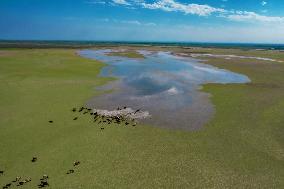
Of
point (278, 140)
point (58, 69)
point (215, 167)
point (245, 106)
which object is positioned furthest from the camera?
point (58, 69)

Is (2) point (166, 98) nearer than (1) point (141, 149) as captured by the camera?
No

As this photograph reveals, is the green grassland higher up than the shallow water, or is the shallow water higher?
the shallow water

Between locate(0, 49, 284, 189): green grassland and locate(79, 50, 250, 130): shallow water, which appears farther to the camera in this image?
locate(79, 50, 250, 130): shallow water

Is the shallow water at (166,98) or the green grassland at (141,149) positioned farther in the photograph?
the shallow water at (166,98)

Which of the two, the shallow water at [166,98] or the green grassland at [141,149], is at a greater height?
the shallow water at [166,98]

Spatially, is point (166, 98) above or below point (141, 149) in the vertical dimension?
above

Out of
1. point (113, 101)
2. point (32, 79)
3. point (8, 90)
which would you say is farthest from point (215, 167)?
point (32, 79)

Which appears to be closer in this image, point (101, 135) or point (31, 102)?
point (101, 135)

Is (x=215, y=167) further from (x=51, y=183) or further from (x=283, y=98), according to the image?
(x=283, y=98)
